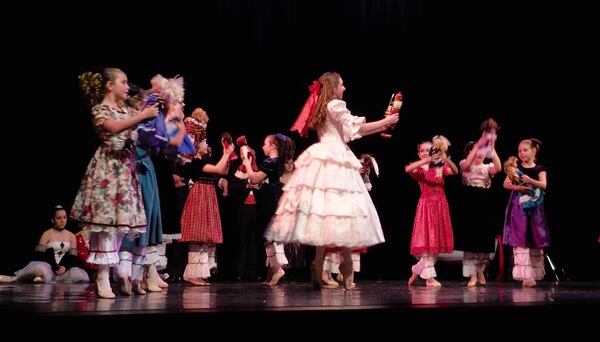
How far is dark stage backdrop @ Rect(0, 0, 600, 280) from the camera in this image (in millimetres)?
7090

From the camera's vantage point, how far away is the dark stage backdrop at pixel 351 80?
7.09 metres

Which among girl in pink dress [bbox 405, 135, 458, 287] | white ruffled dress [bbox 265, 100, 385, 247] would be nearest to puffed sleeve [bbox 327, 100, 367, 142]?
white ruffled dress [bbox 265, 100, 385, 247]

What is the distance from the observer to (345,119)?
5.00m

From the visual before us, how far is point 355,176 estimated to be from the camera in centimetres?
503

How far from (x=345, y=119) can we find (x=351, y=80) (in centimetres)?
346

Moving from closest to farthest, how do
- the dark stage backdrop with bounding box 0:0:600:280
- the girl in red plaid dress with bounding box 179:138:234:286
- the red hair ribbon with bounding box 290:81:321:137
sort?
the red hair ribbon with bounding box 290:81:321:137, the girl in red plaid dress with bounding box 179:138:234:286, the dark stage backdrop with bounding box 0:0:600:280

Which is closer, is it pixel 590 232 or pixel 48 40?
pixel 48 40

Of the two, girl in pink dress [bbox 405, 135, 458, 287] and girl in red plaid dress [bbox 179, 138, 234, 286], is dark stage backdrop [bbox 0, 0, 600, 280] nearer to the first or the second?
girl in pink dress [bbox 405, 135, 458, 287]

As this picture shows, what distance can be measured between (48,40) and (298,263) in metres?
3.03

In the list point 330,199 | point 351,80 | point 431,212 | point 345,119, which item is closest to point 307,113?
point 345,119

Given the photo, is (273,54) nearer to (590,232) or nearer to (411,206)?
(411,206)

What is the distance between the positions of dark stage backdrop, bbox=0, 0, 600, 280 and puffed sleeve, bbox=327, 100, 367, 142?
8.76 feet

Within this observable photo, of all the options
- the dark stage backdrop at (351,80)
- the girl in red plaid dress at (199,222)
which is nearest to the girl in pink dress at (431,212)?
the dark stage backdrop at (351,80)

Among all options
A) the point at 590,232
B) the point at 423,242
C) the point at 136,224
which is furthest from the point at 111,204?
the point at 590,232
